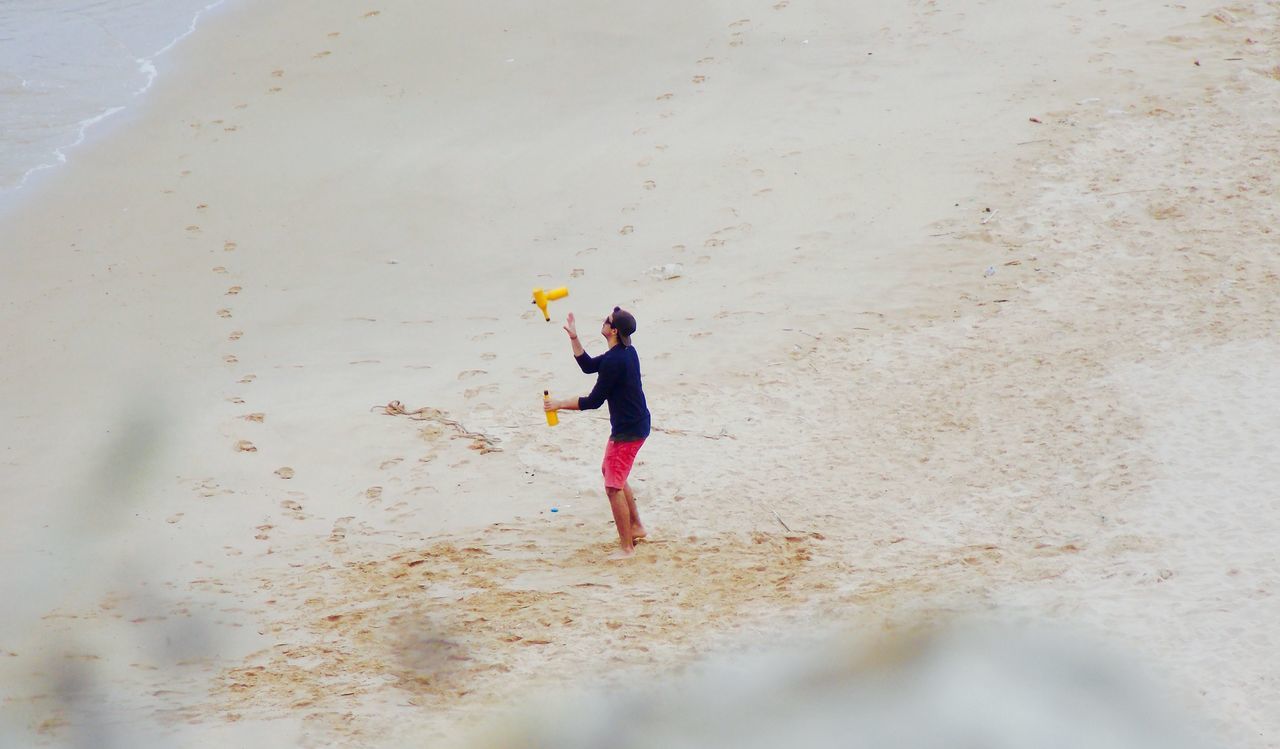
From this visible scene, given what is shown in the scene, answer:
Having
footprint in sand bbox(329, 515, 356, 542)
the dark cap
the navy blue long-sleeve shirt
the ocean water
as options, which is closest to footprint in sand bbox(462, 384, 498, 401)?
footprint in sand bbox(329, 515, 356, 542)

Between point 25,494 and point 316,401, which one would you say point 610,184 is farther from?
point 25,494

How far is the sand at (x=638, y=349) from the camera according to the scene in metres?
6.57

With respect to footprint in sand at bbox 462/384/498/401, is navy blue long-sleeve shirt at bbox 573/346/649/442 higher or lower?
higher

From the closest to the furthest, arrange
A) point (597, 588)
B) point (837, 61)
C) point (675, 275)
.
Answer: point (597, 588) → point (675, 275) → point (837, 61)

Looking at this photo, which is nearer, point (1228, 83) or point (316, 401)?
point (316, 401)

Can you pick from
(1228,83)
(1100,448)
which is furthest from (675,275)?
(1228,83)

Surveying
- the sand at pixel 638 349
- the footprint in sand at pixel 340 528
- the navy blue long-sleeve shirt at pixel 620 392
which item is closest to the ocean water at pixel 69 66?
the sand at pixel 638 349

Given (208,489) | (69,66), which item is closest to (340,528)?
(208,489)

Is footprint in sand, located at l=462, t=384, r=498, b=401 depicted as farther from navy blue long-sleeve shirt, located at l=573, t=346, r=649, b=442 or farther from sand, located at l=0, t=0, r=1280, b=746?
navy blue long-sleeve shirt, located at l=573, t=346, r=649, b=442

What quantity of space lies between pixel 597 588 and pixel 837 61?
8.36 metres

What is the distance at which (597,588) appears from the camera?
23.6ft

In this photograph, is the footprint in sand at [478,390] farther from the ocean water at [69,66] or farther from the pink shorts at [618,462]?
the ocean water at [69,66]

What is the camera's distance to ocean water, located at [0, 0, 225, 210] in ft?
45.5

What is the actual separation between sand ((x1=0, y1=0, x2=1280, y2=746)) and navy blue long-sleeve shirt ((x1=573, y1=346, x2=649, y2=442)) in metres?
0.82
